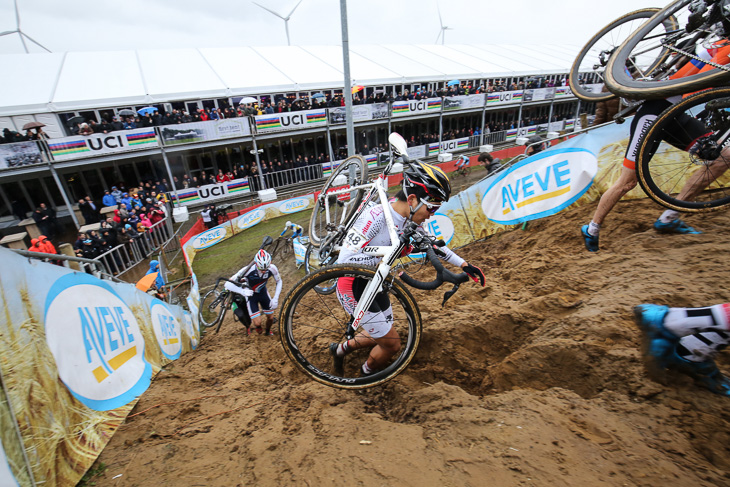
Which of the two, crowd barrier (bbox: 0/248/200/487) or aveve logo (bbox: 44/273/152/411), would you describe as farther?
aveve logo (bbox: 44/273/152/411)

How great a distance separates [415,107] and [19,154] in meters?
22.7

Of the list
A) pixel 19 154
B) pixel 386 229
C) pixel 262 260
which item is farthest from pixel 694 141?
pixel 19 154

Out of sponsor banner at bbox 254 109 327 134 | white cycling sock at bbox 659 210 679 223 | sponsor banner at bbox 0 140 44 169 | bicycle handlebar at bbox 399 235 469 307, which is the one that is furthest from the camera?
sponsor banner at bbox 254 109 327 134

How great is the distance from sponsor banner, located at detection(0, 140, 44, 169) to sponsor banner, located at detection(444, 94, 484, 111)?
25.3 meters

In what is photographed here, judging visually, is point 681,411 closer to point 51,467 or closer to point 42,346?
point 51,467

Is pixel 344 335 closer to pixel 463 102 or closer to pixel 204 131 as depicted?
pixel 204 131

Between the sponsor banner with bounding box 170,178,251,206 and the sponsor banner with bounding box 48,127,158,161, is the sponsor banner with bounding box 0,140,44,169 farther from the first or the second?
the sponsor banner with bounding box 170,178,251,206

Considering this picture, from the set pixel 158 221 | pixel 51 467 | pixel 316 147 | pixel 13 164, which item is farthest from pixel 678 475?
pixel 316 147

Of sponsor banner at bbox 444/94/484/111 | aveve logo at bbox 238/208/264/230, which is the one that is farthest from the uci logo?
sponsor banner at bbox 444/94/484/111

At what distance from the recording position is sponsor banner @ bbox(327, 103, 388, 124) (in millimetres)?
21575

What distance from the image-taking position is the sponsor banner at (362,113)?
21575 mm

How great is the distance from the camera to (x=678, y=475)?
5.98ft

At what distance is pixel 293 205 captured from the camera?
18.0 meters

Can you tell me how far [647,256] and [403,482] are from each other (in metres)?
4.19
